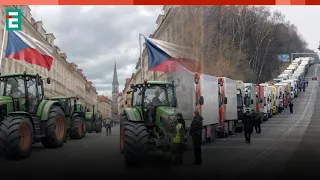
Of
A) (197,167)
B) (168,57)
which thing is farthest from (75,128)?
(168,57)

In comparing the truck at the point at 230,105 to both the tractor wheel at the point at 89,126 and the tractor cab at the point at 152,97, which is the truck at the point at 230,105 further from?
the tractor wheel at the point at 89,126

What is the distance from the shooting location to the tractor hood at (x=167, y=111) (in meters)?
10.3

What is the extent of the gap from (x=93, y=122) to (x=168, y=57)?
1144 centimetres

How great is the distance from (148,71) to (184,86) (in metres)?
1.07

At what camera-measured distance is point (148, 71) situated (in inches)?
402

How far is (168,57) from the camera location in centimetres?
962

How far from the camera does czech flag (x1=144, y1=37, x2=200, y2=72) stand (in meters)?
9.30

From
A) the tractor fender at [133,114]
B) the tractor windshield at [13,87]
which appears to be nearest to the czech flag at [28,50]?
Result: the tractor windshield at [13,87]

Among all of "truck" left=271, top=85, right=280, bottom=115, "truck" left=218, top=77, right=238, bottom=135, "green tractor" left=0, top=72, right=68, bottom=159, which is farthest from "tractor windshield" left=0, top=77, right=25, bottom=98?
"truck" left=271, top=85, right=280, bottom=115

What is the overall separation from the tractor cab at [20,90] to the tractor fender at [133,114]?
3.79m

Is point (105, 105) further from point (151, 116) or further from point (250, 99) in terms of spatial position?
point (250, 99)

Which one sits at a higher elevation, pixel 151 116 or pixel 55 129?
pixel 151 116

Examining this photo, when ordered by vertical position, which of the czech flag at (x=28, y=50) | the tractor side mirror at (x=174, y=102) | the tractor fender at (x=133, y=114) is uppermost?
the czech flag at (x=28, y=50)

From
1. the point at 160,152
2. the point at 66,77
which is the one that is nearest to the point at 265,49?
the point at 160,152
